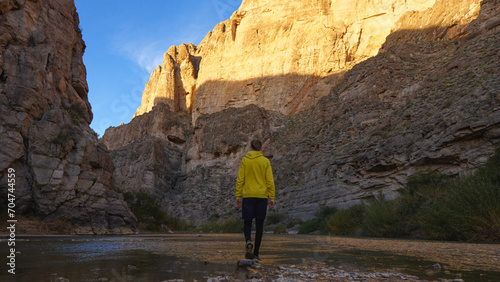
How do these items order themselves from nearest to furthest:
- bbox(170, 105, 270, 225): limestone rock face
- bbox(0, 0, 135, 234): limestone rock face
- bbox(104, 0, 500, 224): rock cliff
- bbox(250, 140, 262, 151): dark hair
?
bbox(250, 140, 262, 151): dark hair, bbox(0, 0, 135, 234): limestone rock face, bbox(104, 0, 500, 224): rock cliff, bbox(170, 105, 270, 225): limestone rock face

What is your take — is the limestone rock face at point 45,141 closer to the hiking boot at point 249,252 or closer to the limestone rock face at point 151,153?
the hiking boot at point 249,252

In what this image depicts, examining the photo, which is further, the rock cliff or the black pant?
the rock cliff

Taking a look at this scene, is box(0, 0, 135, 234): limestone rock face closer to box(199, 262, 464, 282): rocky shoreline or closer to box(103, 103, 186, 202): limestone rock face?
box(199, 262, 464, 282): rocky shoreline

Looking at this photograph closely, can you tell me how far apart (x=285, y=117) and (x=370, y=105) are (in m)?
27.9

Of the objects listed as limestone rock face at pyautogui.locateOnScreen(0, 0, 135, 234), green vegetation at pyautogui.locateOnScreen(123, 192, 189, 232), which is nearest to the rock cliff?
green vegetation at pyautogui.locateOnScreen(123, 192, 189, 232)

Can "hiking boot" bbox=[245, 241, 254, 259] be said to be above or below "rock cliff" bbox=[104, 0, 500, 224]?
below

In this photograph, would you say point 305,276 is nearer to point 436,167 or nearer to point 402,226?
point 402,226

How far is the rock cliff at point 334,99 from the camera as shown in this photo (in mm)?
23250

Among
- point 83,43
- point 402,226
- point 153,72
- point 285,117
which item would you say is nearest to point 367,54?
point 285,117

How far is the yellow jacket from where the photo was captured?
5.50 metres

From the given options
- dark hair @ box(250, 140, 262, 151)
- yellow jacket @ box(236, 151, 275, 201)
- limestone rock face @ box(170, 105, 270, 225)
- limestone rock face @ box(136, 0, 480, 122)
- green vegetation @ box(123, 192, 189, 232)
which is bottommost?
green vegetation @ box(123, 192, 189, 232)

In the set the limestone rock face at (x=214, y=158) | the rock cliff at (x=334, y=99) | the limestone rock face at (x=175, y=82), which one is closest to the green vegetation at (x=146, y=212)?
the rock cliff at (x=334, y=99)

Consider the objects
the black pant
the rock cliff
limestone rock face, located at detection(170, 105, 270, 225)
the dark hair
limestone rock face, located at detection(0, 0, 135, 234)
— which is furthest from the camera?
limestone rock face, located at detection(170, 105, 270, 225)

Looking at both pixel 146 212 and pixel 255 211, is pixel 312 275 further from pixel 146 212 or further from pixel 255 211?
pixel 146 212
